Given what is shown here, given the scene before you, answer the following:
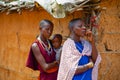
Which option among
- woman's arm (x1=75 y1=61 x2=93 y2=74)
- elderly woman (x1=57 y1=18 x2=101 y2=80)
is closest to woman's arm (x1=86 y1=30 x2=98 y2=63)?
elderly woman (x1=57 y1=18 x2=101 y2=80)

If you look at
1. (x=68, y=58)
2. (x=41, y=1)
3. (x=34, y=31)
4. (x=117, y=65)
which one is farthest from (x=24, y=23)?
(x=68, y=58)

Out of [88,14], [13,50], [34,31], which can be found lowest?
[13,50]

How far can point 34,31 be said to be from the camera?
627 cm

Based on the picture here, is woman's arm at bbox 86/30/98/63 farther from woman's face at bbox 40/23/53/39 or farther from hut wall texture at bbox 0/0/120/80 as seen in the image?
hut wall texture at bbox 0/0/120/80

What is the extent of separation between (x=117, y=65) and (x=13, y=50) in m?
3.33

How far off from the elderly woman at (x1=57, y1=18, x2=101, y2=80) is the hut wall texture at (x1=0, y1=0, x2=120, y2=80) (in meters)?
1.06

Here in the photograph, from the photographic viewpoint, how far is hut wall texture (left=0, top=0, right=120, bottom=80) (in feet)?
15.1

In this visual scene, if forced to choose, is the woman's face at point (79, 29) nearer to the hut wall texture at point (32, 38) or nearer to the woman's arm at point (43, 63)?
the woman's arm at point (43, 63)

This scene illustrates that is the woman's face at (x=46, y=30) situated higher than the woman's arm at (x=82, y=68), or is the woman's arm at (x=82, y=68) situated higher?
the woman's face at (x=46, y=30)

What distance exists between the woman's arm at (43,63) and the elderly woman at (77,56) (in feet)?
0.69

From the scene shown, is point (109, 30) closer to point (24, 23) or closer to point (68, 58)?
point (68, 58)

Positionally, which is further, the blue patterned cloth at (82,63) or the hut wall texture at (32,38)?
the hut wall texture at (32,38)

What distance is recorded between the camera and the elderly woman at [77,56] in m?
3.55

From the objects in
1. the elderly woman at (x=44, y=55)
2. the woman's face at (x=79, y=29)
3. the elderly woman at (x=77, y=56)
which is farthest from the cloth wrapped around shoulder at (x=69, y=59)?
the elderly woman at (x=44, y=55)
